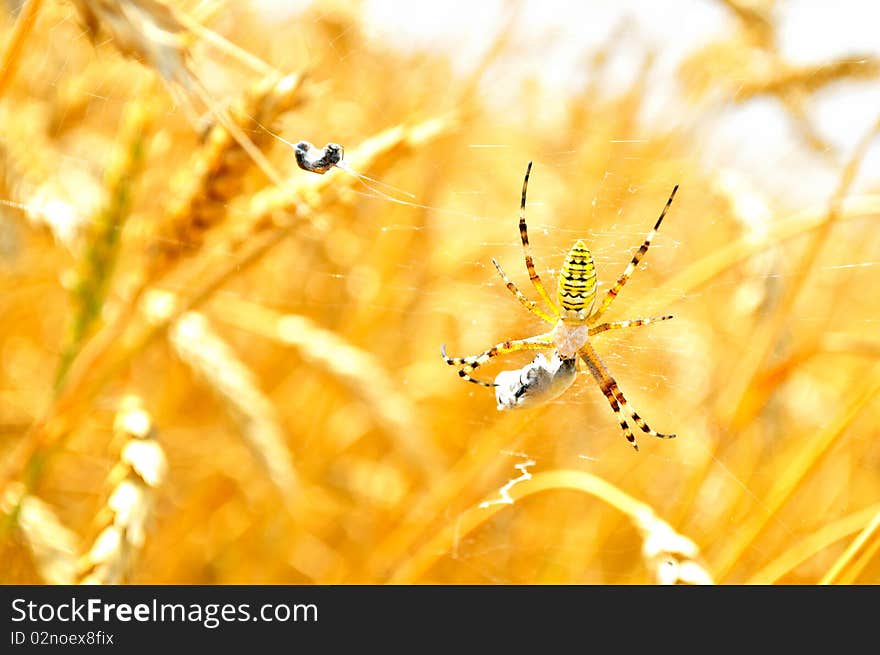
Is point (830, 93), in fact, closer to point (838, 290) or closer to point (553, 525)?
point (838, 290)

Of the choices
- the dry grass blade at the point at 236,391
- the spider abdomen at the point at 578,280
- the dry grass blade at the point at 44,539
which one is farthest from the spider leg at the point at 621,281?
the dry grass blade at the point at 44,539

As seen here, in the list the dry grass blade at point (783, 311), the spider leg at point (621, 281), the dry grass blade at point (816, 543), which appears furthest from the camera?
the spider leg at point (621, 281)

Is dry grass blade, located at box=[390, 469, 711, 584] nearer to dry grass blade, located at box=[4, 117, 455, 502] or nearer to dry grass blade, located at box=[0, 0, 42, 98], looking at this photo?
dry grass blade, located at box=[4, 117, 455, 502]

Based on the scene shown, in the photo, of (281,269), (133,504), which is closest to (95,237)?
(133,504)

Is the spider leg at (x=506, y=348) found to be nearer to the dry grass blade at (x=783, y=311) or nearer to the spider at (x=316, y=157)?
the dry grass blade at (x=783, y=311)

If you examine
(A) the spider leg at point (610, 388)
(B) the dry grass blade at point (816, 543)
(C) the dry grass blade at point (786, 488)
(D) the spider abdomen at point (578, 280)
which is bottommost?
(B) the dry grass blade at point (816, 543)

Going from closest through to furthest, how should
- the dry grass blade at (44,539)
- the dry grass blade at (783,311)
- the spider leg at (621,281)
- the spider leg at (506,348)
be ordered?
the dry grass blade at (44,539)
the dry grass blade at (783,311)
the spider leg at (621,281)
the spider leg at (506,348)

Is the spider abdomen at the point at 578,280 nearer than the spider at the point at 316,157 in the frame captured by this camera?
No

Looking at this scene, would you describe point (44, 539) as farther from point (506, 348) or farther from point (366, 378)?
point (506, 348)
